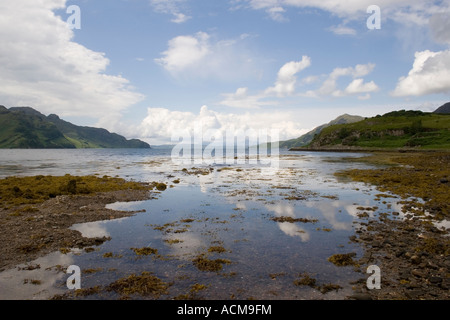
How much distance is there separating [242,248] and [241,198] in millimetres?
17035

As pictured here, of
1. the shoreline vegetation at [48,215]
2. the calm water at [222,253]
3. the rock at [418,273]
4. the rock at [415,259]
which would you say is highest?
the shoreline vegetation at [48,215]

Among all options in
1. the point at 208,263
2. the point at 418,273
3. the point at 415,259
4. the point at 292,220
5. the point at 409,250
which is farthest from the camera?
A: the point at 292,220

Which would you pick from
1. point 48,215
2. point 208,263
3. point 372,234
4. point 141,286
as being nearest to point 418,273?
point 372,234

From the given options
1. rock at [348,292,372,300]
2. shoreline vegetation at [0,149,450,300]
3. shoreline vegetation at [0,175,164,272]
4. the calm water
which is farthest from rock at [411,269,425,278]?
shoreline vegetation at [0,175,164,272]

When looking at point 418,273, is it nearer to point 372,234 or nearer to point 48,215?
point 372,234

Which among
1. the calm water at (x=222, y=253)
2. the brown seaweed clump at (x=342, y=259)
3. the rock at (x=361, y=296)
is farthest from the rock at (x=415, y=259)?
the rock at (x=361, y=296)

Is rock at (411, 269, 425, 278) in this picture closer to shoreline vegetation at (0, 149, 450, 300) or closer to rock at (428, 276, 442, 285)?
shoreline vegetation at (0, 149, 450, 300)

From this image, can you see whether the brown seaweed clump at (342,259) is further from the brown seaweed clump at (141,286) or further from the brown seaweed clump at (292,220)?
the brown seaweed clump at (141,286)

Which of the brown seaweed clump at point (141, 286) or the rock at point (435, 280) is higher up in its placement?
the rock at point (435, 280)

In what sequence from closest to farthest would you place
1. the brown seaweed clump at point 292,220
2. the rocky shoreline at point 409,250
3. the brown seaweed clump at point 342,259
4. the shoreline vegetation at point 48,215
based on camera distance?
the rocky shoreline at point 409,250, the brown seaweed clump at point 342,259, the shoreline vegetation at point 48,215, the brown seaweed clump at point 292,220
